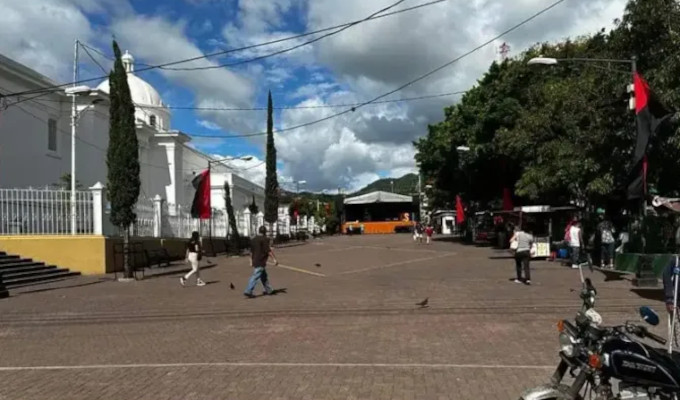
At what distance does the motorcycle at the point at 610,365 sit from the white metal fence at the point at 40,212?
2355 centimetres

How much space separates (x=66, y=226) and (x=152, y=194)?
32033 millimetres

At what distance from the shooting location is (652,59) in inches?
729

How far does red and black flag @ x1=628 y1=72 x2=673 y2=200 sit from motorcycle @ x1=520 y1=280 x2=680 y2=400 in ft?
34.7

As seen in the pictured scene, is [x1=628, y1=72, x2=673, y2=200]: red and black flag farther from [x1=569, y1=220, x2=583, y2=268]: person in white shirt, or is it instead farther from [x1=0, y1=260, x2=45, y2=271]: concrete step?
[x1=0, y1=260, x2=45, y2=271]: concrete step

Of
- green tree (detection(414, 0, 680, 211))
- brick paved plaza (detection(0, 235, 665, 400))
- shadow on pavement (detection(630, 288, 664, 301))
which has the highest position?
green tree (detection(414, 0, 680, 211))

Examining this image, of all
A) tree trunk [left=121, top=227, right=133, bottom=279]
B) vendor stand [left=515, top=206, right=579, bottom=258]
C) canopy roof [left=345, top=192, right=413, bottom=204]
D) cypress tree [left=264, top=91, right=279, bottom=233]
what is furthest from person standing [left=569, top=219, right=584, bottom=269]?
canopy roof [left=345, top=192, right=413, bottom=204]

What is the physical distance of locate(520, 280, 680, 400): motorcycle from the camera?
13.3ft

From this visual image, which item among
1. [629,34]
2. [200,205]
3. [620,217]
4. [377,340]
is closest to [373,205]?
[200,205]

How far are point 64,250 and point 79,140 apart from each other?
22.6 meters

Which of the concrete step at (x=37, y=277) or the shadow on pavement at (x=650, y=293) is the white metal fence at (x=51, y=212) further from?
the shadow on pavement at (x=650, y=293)

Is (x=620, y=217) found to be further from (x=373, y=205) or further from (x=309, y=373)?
(x=373, y=205)

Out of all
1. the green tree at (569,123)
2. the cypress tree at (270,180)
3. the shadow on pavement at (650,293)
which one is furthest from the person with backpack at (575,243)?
the cypress tree at (270,180)

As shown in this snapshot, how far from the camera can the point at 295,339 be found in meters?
10.0

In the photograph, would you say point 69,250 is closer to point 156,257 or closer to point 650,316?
point 156,257
